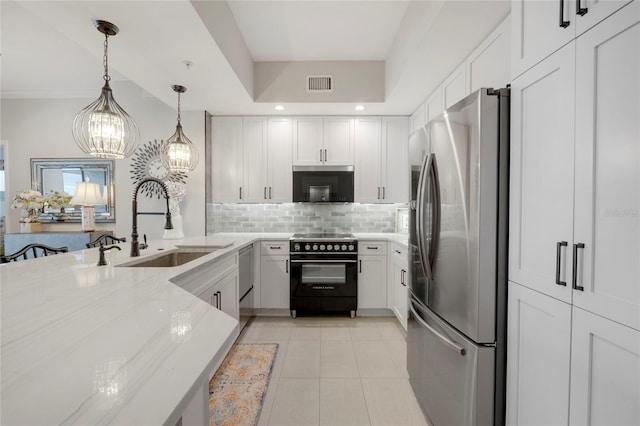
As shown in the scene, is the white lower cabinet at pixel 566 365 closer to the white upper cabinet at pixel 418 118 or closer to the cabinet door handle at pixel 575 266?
the cabinet door handle at pixel 575 266

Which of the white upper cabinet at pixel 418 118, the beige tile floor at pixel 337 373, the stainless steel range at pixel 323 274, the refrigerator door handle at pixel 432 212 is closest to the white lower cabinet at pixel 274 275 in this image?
the stainless steel range at pixel 323 274

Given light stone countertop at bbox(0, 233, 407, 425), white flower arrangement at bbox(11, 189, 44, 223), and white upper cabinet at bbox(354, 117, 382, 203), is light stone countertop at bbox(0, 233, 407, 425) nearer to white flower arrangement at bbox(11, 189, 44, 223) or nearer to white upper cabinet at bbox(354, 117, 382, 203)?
white upper cabinet at bbox(354, 117, 382, 203)

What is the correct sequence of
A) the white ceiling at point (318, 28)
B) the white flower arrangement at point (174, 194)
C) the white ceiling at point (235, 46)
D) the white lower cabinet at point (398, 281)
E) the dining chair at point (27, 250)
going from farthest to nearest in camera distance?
the white flower arrangement at point (174, 194) → the white lower cabinet at point (398, 281) → the white ceiling at point (318, 28) → the dining chair at point (27, 250) → the white ceiling at point (235, 46)

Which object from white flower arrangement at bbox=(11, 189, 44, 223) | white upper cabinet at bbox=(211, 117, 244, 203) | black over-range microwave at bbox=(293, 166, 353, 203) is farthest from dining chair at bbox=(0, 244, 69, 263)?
black over-range microwave at bbox=(293, 166, 353, 203)

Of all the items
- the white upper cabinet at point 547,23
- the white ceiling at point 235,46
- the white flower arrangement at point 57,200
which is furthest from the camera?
the white flower arrangement at point 57,200

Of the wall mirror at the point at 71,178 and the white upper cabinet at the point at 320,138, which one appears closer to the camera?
the white upper cabinet at the point at 320,138

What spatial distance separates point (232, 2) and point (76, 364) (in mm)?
2547

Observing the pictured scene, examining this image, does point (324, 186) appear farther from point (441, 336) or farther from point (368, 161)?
point (441, 336)

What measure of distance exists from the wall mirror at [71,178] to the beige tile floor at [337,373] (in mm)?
2544

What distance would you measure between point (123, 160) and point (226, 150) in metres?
1.27

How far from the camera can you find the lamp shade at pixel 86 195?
3434 mm

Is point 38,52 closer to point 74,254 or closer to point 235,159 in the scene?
point 235,159

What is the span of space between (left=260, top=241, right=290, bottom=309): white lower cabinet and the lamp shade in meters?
2.18

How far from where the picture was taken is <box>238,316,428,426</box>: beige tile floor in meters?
1.79
